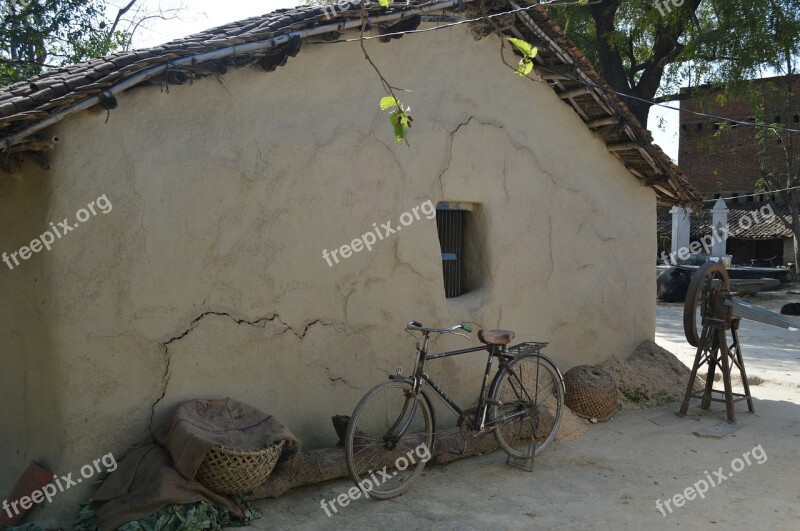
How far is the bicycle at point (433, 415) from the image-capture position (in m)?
5.03

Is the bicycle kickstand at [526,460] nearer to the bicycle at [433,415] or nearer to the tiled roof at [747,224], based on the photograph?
the bicycle at [433,415]

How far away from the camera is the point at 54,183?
4.36 m

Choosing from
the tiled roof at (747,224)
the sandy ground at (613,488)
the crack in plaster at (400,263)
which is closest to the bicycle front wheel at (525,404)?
the sandy ground at (613,488)

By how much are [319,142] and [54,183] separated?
1897mm

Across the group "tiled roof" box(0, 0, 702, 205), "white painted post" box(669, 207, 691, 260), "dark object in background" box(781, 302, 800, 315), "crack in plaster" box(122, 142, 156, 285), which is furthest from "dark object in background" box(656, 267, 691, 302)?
"crack in plaster" box(122, 142, 156, 285)

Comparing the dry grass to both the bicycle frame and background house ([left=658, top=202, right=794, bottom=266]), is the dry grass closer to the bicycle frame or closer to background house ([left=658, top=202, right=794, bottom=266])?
the bicycle frame

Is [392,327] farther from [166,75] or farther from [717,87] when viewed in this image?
[717,87]

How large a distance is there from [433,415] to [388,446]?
0.43m

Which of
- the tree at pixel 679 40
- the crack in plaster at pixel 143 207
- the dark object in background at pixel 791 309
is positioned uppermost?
the tree at pixel 679 40

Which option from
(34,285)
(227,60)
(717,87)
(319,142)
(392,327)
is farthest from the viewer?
(717,87)

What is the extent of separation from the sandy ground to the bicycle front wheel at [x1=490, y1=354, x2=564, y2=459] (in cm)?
20

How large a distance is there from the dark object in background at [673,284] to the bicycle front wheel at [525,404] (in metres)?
15.6

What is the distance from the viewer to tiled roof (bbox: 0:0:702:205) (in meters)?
4.11

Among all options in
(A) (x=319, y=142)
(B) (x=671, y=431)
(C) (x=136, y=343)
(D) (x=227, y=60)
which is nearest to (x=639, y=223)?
(B) (x=671, y=431)
